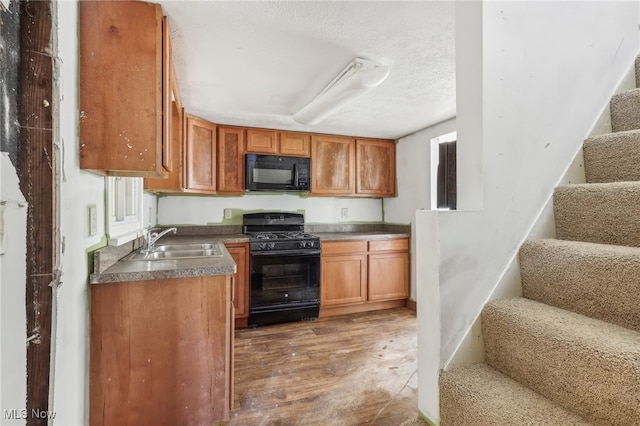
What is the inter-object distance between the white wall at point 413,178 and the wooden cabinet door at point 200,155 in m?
2.37

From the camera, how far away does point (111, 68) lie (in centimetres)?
130

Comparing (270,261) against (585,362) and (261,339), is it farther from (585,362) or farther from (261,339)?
(585,362)

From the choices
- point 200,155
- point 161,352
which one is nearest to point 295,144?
point 200,155

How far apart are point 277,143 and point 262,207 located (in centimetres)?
84

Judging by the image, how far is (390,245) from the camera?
3678 millimetres

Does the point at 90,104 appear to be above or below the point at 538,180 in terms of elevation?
above

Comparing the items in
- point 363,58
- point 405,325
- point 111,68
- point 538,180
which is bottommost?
point 405,325

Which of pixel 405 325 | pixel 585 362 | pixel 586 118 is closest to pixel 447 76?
pixel 586 118

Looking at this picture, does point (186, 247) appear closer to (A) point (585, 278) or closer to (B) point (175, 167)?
(B) point (175, 167)

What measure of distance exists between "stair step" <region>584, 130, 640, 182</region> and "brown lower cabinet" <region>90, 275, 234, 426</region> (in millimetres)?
1792

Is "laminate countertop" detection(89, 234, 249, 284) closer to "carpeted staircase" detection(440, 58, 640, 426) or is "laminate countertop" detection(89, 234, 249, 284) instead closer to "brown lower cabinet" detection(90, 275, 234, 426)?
"brown lower cabinet" detection(90, 275, 234, 426)

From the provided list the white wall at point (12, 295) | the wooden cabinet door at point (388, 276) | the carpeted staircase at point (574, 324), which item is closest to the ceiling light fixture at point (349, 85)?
the carpeted staircase at point (574, 324)

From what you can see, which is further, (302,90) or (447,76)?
(302,90)

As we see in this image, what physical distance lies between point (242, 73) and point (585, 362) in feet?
7.52
